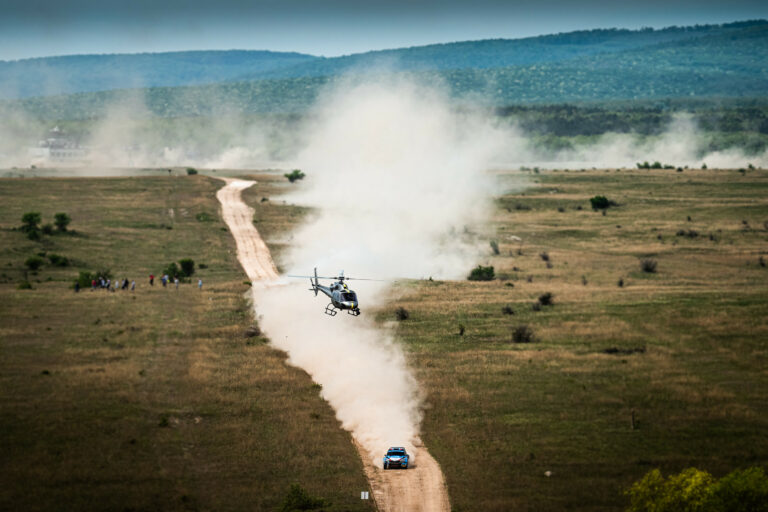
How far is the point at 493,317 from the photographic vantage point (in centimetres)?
6278

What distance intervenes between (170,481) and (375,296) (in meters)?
34.6

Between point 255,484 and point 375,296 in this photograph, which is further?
point 375,296

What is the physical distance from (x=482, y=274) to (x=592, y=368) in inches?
1133

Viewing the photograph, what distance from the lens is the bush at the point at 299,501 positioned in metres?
32.4

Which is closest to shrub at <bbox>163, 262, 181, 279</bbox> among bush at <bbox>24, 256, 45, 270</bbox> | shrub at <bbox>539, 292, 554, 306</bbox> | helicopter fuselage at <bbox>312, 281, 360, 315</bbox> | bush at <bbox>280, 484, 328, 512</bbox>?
bush at <bbox>24, 256, 45, 270</bbox>

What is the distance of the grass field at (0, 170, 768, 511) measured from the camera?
3544 centimetres

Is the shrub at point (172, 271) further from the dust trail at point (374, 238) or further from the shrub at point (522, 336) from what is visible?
the shrub at point (522, 336)

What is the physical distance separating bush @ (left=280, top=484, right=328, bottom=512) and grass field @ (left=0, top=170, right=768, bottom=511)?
71 cm

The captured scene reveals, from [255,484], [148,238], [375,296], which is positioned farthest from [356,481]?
[148,238]

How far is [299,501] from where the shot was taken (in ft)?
107

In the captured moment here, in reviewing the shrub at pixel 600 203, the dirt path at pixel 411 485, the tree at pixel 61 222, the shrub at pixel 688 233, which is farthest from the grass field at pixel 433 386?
the shrub at pixel 600 203

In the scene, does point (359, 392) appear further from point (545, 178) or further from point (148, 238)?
point (545, 178)

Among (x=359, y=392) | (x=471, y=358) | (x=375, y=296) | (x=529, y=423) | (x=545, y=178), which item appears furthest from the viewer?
(x=545, y=178)

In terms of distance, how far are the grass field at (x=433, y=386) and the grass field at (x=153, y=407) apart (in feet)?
0.42
